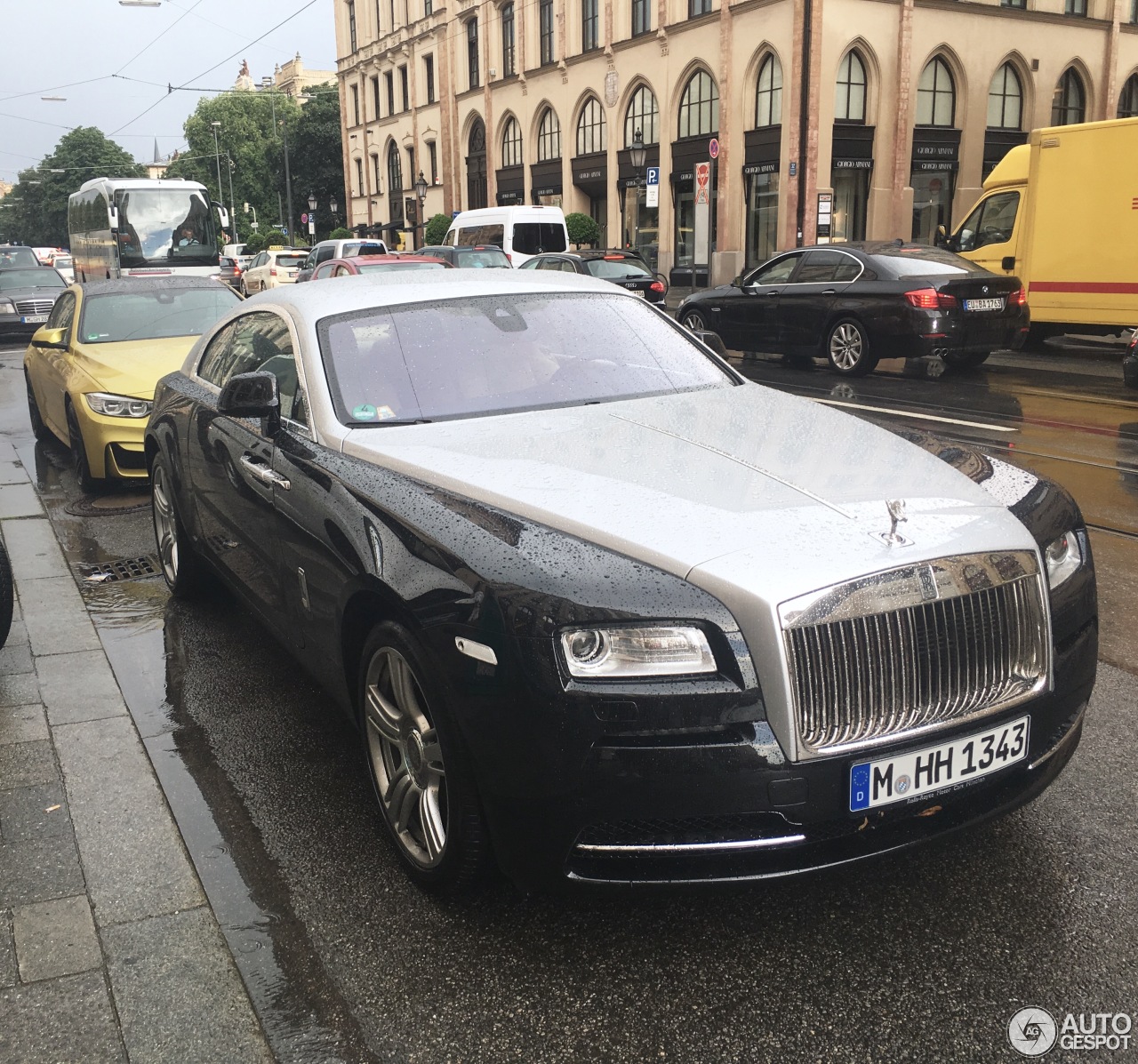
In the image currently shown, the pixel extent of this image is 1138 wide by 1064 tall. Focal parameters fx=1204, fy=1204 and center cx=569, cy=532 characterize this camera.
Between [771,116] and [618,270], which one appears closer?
[618,270]

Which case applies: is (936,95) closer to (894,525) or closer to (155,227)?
(155,227)

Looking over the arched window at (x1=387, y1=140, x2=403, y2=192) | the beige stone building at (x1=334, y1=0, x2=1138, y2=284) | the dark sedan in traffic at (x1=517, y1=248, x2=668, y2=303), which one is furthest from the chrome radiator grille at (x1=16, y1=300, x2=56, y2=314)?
the arched window at (x1=387, y1=140, x2=403, y2=192)

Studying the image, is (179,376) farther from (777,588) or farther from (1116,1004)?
(1116,1004)

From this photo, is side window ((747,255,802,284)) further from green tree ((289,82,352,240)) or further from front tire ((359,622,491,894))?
green tree ((289,82,352,240))

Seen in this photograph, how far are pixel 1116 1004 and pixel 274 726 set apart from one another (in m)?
2.85

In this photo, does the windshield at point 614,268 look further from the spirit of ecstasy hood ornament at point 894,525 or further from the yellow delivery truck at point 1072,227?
the spirit of ecstasy hood ornament at point 894,525

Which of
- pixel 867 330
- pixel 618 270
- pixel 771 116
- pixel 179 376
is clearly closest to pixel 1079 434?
pixel 867 330

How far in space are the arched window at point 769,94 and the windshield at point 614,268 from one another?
14.5 meters

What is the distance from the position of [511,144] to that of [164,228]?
25419 millimetres

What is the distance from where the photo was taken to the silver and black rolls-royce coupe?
8.28ft

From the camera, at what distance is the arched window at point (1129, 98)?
40.3 metres

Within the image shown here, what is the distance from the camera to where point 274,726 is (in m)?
4.32

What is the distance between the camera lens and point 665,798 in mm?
2527

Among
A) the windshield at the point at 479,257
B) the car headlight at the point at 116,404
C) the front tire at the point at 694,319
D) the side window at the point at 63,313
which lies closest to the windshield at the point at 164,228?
the windshield at the point at 479,257
